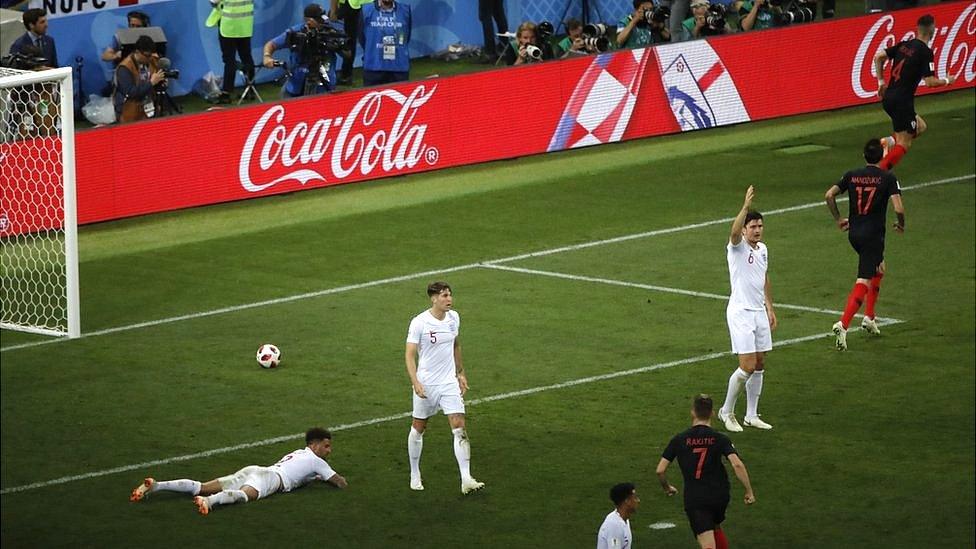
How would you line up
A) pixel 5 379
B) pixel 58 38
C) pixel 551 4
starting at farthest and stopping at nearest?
pixel 551 4
pixel 58 38
pixel 5 379

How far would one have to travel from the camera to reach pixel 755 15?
110 feet

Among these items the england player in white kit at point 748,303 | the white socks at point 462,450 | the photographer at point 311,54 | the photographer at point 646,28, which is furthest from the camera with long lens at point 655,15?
the white socks at point 462,450

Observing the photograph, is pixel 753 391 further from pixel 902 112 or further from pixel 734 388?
pixel 902 112

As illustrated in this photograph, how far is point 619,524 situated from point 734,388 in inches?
171

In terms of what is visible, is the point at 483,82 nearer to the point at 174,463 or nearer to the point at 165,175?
the point at 165,175

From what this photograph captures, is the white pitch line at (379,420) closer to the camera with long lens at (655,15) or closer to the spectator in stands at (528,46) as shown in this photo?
the spectator in stands at (528,46)

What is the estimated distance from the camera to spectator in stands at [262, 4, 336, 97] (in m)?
29.3

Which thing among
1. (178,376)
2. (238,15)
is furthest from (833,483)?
(238,15)

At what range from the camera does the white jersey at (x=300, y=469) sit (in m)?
16.2

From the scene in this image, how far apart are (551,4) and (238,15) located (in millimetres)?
7790

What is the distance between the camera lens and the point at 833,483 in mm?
Answer: 16281

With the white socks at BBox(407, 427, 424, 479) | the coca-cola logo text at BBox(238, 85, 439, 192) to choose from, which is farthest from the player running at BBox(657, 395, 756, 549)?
the coca-cola logo text at BBox(238, 85, 439, 192)

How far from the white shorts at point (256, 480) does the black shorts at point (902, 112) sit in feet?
43.2

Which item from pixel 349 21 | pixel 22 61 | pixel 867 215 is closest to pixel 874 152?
pixel 867 215
